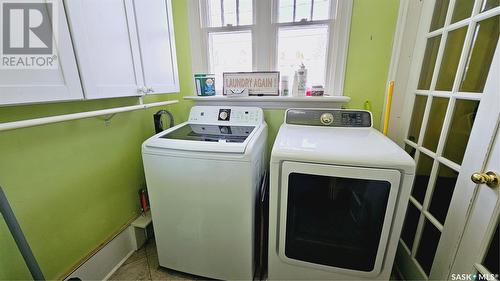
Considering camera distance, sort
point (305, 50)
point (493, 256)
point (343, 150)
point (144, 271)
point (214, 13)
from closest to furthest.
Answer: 1. point (493, 256)
2. point (343, 150)
3. point (144, 271)
4. point (305, 50)
5. point (214, 13)

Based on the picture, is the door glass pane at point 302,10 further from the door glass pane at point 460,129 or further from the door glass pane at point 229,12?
the door glass pane at point 460,129

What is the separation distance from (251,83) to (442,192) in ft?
4.91

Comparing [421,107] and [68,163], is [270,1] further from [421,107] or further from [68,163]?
[68,163]

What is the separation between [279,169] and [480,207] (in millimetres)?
822

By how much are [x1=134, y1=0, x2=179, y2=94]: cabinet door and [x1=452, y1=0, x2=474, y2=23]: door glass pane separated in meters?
1.83

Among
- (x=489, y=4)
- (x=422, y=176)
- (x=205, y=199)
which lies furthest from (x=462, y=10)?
(x=205, y=199)

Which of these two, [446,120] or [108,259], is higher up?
[446,120]

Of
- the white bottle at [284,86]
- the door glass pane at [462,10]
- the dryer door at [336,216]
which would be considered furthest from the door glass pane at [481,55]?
the white bottle at [284,86]

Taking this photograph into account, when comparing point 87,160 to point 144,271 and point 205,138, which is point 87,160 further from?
point 144,271

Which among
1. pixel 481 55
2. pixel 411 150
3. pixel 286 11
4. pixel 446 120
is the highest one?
pixel 286 11

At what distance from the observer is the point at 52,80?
842 millimetres

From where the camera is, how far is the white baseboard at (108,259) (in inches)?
52.1

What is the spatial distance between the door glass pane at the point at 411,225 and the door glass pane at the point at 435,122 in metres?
0.44

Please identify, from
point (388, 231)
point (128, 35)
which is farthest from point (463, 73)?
point (128, 35)
